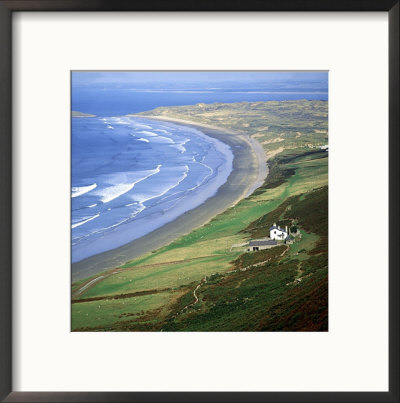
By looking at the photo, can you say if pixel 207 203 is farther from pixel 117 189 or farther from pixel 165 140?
pixel 117 189

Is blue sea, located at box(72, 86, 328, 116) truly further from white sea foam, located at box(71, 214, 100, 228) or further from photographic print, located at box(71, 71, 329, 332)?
white sea foam, located at box(71, 214, 100, 228)

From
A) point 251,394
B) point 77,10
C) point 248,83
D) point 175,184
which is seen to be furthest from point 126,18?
point 251,394

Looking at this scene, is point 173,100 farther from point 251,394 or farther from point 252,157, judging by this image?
point 251,394

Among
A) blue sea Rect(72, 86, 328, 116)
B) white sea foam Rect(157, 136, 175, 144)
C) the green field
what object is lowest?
the green field

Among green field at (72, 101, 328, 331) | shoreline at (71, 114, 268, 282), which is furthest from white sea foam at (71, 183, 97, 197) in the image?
green field at (72, 101, 328, 331)

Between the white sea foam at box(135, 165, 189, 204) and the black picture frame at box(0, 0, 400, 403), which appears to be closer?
the black picture frame at box(0, 0, 400, 403)
